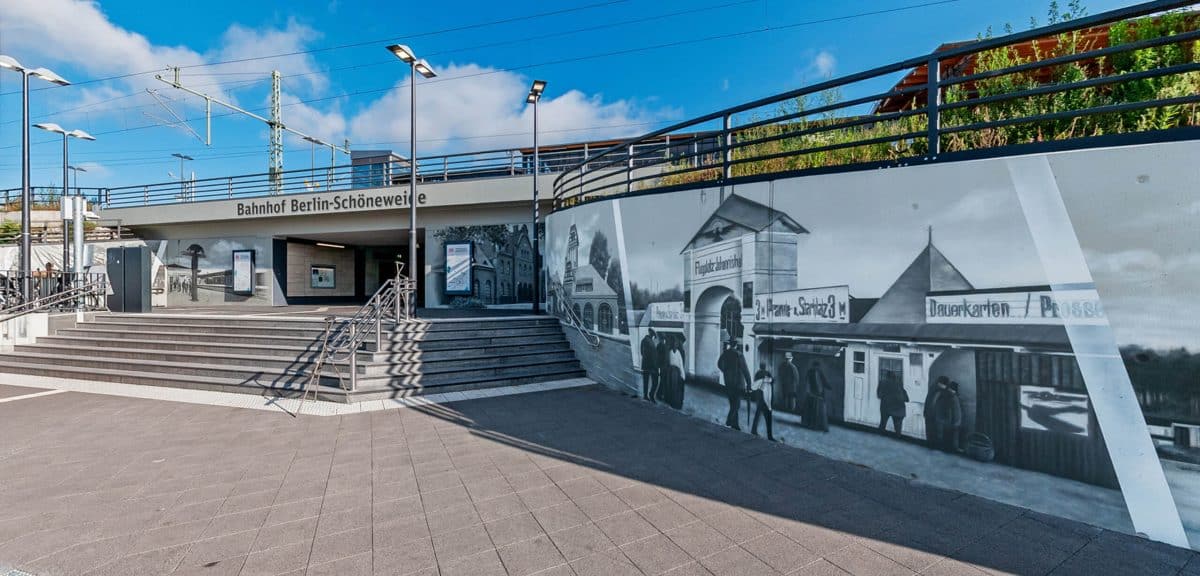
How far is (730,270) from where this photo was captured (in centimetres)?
607

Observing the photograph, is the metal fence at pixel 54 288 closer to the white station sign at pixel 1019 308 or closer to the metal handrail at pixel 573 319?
the metal handrail at pixel 573 319

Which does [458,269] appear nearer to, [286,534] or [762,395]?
[762,395]

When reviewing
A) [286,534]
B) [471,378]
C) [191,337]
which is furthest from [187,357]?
[286,534]

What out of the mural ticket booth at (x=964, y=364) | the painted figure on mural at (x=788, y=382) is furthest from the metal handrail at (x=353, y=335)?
the mural ticket booth at (x=964, y=364)

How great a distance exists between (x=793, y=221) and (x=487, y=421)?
14.2ft

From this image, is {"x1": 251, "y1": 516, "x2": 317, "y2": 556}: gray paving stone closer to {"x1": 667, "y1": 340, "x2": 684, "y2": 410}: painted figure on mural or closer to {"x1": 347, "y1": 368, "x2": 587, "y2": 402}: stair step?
{"x1": 347, "y1": 368, "x2": 587, "y2": 402}: stair step

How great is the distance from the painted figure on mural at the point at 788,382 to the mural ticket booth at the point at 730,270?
418mm

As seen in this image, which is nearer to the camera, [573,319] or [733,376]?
[733,376]

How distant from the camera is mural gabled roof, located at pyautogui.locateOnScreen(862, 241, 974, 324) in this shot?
4.29 metres

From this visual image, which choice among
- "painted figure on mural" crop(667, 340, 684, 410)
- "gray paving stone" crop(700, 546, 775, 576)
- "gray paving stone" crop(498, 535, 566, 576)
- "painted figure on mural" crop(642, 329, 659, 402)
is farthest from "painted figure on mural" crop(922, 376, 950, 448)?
"painted figure on mural" crop(642, 329, 659, 402)

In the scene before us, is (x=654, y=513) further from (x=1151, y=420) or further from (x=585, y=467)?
(x=1151, y=420)

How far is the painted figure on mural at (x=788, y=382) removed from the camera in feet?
17.6

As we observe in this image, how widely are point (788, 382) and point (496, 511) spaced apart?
3.24 meters

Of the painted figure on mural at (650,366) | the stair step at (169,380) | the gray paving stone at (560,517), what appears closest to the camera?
the gray paving stone at (560,517)
